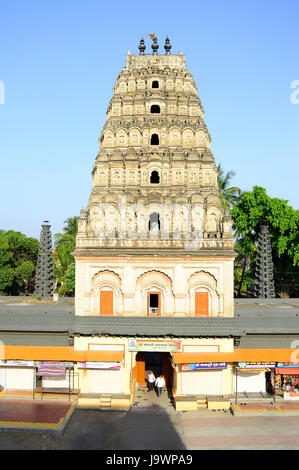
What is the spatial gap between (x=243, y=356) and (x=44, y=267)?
23082 millimetres

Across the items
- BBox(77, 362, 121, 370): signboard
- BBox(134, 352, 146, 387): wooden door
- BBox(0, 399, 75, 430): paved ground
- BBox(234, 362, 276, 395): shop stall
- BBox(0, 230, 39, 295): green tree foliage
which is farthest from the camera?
BBox(0, 230, 39, 295): green tree foliage

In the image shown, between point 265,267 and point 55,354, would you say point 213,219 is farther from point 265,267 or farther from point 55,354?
point 265,267

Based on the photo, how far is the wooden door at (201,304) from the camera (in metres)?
23.1

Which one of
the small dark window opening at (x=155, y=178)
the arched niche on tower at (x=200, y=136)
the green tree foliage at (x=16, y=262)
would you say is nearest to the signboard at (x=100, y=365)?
the small dark window opening at (x=155, y=178)

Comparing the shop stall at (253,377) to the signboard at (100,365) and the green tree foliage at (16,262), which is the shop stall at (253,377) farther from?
the green tree foliage at (16,262)

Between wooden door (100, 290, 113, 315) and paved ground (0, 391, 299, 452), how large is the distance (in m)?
5.81

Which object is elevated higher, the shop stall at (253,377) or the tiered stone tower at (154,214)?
the tiered stone tower at (154,214)

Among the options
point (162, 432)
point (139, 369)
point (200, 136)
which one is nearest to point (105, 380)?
point (139, 369)

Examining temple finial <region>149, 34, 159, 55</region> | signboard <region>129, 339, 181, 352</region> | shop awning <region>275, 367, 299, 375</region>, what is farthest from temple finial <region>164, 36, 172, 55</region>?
shop awning <region>275, 367, 299, 375</region>

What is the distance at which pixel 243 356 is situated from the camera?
872 inches

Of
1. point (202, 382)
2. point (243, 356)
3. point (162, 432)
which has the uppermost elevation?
point (243, 356)

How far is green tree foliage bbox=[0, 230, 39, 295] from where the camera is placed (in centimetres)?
5119

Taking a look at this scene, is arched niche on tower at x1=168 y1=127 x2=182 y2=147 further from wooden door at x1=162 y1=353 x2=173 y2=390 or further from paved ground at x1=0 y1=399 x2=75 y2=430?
paved ground at x1=0 y1=399 x2=75 y2=430

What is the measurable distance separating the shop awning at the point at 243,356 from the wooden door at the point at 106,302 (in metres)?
4.93
